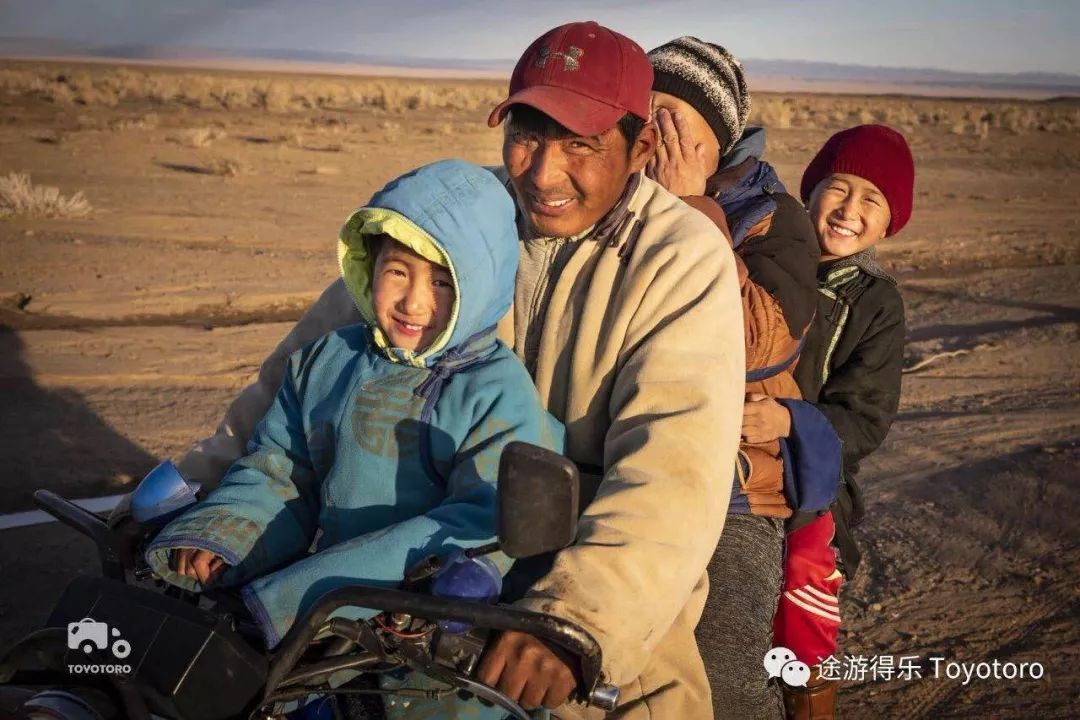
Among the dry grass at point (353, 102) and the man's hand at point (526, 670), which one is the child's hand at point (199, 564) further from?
the dry grass at point (353, 102)

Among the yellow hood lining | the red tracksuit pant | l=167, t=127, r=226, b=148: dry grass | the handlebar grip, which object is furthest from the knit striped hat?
l=167, t=127, r=226, b=148: dry grass

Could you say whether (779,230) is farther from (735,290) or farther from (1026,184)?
(1026,184)

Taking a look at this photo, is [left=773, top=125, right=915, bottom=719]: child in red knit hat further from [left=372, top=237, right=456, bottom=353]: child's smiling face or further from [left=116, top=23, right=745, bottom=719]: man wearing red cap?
[left=372, top=237, right=456, bottom=353]: child's smiling face

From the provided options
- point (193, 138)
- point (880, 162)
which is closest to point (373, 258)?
point (880, 162)

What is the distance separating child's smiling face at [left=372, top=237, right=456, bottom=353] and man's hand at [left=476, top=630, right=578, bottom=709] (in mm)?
820

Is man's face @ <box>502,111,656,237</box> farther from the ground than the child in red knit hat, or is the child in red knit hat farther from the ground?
man's face @ <box>502,111,656,237</box>

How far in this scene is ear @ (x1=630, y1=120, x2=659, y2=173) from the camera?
3.35 meters

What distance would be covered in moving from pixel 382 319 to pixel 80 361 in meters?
7.16

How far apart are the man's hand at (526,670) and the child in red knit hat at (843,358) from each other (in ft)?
5.22

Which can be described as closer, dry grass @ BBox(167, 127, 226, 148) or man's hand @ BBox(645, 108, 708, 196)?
man's hand @ BBox(645, 108, 708, 196)

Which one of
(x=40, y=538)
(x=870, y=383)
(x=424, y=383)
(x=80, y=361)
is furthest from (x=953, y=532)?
(x=80, y=361)

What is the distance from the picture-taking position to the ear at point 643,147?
335 centimetres

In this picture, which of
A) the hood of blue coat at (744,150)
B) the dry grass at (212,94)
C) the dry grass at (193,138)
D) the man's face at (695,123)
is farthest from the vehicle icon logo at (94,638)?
the dry grass at (212,94)

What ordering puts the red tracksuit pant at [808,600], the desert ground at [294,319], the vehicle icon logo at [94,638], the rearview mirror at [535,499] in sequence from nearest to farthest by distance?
the rearview mirror at [535,499]
the vehicle icon logo at [94,638]
the red tracksuit pant at [808,600]
the desert ground at [294,319]
